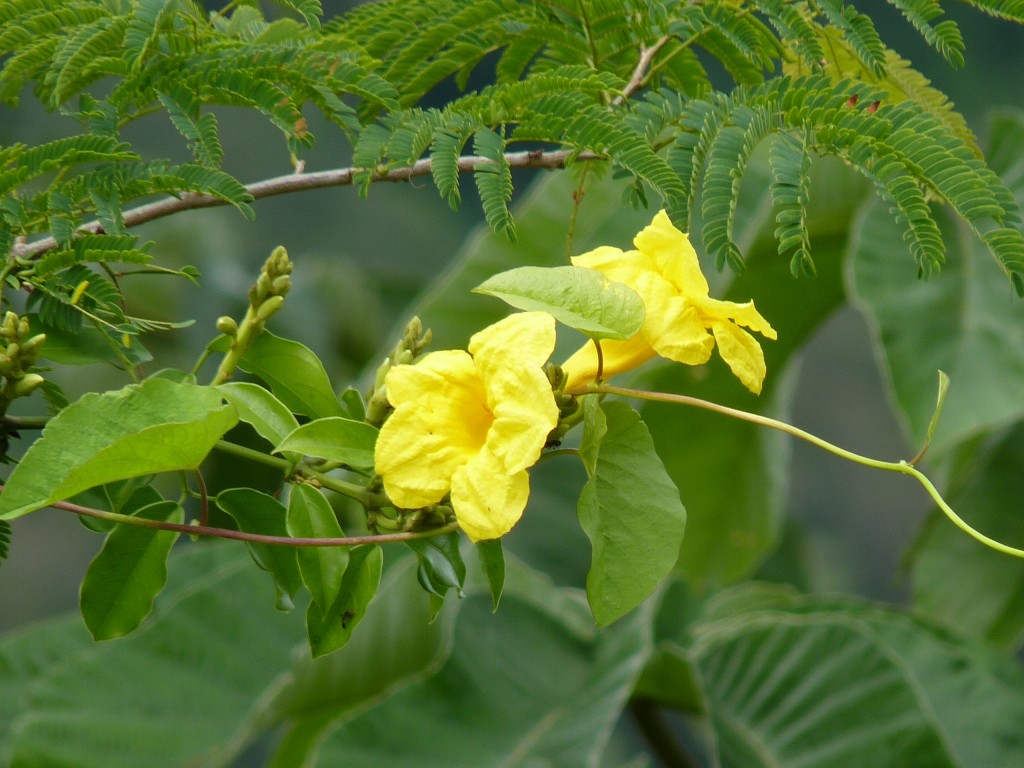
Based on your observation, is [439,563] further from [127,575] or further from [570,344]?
[570,344]

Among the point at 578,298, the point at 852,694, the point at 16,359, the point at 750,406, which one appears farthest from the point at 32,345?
the point at 750,406

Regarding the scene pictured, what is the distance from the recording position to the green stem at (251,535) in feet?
1.31

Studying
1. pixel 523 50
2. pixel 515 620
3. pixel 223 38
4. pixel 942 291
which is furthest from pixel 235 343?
pixel 942 291

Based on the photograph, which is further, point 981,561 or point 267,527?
point 981,561

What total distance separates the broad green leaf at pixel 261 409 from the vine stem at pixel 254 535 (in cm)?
4

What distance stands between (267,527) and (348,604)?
5 cm

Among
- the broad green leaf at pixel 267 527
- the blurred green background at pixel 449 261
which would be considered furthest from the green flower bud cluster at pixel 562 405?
the blurred green background at pixel 449 261

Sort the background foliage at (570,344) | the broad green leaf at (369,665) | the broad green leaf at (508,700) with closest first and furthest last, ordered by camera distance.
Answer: the background foliage at (570,344) → the broad green leaf at (508,700) → the broad green leaf at (369,665)

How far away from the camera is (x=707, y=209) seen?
461 millimetres

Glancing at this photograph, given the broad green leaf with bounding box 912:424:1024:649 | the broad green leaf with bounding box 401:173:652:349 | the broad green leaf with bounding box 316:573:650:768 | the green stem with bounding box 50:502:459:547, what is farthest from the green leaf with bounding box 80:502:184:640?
→ the broad green leaf with bounding box 912:424:1024:649

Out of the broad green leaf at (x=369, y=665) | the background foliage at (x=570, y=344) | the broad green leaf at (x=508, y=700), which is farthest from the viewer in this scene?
the broad green leaf at (x=369, y=665)

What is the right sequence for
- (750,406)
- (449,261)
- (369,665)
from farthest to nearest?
(449,261), (750,406), (369,665)

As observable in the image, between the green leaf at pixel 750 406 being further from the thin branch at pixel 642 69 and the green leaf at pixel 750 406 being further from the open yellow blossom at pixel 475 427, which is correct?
the open yellow blossom at pixel 475 427

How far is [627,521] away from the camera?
418mm
